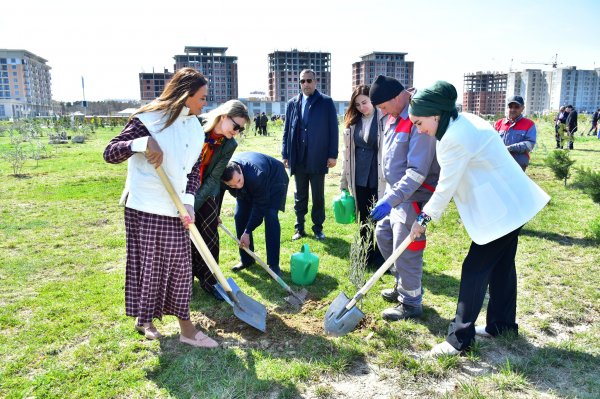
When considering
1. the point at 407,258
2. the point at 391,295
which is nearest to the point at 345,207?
the point at 391,295

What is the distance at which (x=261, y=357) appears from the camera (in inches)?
118

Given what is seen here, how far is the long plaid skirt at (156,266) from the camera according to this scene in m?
2.90

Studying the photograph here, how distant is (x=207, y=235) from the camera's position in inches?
154

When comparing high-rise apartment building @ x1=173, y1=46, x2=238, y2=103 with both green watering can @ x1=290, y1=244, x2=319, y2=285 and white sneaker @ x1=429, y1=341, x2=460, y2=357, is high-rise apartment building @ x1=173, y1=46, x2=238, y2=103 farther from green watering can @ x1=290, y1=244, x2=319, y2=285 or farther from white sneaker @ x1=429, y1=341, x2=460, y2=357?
white sneaker @ x1=429, y1=341, x2=460, y2=357

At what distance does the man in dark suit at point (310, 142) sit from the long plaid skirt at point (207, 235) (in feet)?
6.32

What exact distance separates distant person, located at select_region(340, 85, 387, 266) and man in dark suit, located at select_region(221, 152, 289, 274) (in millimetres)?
864

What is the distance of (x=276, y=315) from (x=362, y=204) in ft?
5.99

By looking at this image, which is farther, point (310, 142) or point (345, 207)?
point (310, 142)

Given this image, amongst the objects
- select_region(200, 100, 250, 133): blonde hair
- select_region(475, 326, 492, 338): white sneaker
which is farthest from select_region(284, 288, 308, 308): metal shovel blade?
select_region(200, 100, 250, 133): blonde hair

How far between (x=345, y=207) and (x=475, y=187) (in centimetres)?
230

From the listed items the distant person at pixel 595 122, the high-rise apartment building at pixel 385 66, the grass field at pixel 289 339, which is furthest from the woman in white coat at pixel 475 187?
the high-rise apartment building at pixel 385 66

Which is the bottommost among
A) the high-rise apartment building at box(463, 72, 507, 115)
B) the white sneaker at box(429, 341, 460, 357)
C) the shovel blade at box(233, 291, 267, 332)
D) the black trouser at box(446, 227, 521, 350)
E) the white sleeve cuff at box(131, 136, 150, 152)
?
the white sneaker at box(429, 341, 460, 357)

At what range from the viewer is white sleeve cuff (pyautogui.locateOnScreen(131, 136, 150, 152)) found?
2607 millimetres

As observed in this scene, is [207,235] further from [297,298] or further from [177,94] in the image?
[177,94]
